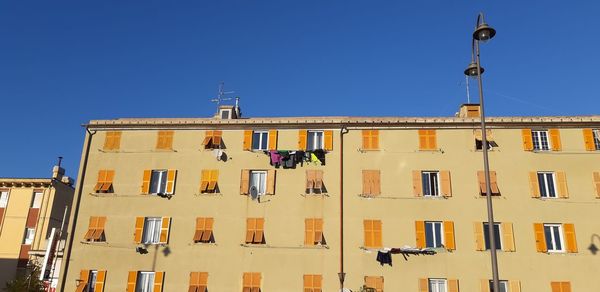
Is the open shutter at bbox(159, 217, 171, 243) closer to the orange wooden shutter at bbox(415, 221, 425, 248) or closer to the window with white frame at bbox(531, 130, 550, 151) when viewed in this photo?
the orange wooden shutter at bbox(415, 221, 425, 248)

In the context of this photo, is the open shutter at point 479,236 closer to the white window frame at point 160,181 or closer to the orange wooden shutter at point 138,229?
the white window frame at point 160,181

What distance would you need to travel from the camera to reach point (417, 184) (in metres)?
32.0

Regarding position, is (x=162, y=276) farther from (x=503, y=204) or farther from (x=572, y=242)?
(x=572, y=242)

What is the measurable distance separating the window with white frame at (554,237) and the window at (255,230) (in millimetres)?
16916

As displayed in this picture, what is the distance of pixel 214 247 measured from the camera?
3172 centimetres

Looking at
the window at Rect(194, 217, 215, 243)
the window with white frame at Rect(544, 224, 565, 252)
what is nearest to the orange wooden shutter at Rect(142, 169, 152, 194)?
the window at Rect(194, 217, 215, 243)

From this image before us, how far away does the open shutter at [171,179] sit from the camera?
109 ft

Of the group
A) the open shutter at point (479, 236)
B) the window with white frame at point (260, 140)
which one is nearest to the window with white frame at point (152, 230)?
the window with white frame at point (260, 140)

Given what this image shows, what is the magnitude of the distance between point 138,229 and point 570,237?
26.3 m

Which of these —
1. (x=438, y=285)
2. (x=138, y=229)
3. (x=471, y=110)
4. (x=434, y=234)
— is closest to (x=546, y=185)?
(x=471, y=110)

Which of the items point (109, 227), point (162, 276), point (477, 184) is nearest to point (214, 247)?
point (162, 276)

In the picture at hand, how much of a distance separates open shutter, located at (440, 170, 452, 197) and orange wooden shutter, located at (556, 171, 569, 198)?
6.48 metres

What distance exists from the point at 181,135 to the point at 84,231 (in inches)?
346

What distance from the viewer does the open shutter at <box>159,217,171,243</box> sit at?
106 ft
